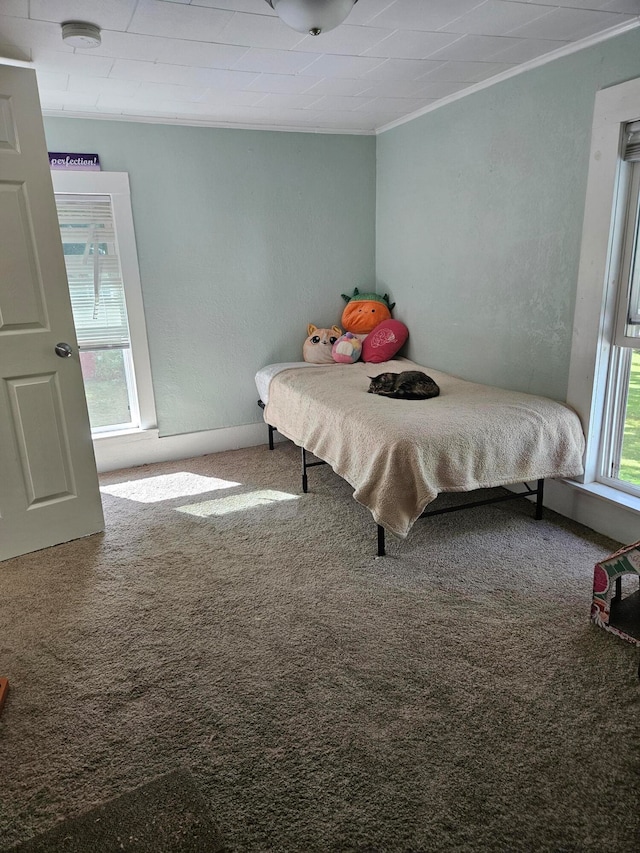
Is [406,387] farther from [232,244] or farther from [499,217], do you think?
[232,244]

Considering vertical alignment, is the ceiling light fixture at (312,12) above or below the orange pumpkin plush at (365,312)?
above

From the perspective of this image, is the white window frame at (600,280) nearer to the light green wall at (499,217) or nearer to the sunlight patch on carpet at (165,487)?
the light green wall at (499,217)

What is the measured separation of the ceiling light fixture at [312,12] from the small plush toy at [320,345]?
2.27m

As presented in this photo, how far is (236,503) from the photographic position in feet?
10.5

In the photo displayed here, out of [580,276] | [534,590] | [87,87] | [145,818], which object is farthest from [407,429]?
[87,87]

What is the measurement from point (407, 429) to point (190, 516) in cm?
137

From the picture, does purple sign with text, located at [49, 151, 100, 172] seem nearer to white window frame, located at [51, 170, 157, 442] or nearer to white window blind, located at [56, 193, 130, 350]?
white window frame, located at [51, 170, 157, 442]

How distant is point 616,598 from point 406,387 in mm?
1451

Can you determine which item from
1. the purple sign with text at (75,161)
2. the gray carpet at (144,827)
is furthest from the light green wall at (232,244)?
the gray carpet at (144,827)

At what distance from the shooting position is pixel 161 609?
2.21 metres

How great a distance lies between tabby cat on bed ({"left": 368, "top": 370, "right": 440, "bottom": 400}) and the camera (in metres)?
3.01

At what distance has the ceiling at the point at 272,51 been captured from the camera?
6.76 ft

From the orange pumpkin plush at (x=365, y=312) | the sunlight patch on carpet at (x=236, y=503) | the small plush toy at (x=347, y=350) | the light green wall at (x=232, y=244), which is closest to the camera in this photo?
the sunlight patch on carpet at (x=236, y=503)

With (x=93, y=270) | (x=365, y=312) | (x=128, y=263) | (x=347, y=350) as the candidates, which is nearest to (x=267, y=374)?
(x=347, y=350)
